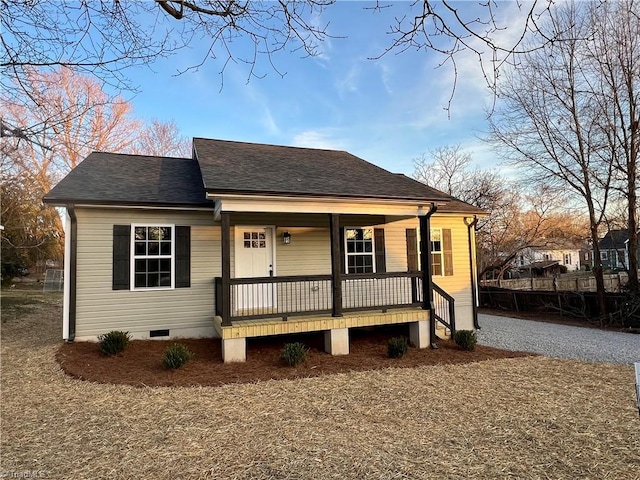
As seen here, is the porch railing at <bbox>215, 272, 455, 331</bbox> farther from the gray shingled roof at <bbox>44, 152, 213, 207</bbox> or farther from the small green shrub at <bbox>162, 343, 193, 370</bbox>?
the gray shingled roof at <bbox>44, 152, 213, 207</bbox>

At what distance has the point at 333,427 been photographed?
4344 mm

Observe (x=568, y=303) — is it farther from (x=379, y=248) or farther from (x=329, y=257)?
(x=329, y=257)

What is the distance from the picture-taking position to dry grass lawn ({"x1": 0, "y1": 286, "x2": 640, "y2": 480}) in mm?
3430

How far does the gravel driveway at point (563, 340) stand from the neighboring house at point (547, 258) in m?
12.7

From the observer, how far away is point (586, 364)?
7352mm

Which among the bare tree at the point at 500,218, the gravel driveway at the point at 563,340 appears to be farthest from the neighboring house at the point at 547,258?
the gravel driveway at the point at 563,340

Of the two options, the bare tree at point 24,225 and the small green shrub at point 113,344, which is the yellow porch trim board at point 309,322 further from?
the bare tree at point 24,225

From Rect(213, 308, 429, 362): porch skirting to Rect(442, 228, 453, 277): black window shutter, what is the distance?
325 centimetres

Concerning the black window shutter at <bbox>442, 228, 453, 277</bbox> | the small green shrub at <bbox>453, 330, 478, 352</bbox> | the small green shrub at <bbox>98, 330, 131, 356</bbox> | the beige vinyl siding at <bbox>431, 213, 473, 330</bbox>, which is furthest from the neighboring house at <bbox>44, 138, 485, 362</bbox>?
Answer: the black window shutter at <bbox>442, 228, 453, 277</bbox>

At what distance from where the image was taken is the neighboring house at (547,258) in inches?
934

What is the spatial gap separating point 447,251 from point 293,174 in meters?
5.44

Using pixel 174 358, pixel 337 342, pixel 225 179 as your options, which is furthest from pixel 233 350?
pixel 225 179

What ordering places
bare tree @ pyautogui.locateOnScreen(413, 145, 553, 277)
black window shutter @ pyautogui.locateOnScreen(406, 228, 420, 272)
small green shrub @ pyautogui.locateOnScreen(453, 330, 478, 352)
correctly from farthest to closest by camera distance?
1. bare tree @ pyautogui.locateOnScreen(413, 145, 553, 277)
2. black window shutter @ pyautogui.locateOnScreen(406, 228, 420, 272)
3. small green shrub @ pyautogui.locateOnScreen(453, 330, 478, 352)

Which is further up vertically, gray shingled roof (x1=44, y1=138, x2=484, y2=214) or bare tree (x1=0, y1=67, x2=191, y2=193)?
bare tree (x1=0, y1=67, x2=191, y2=193)
